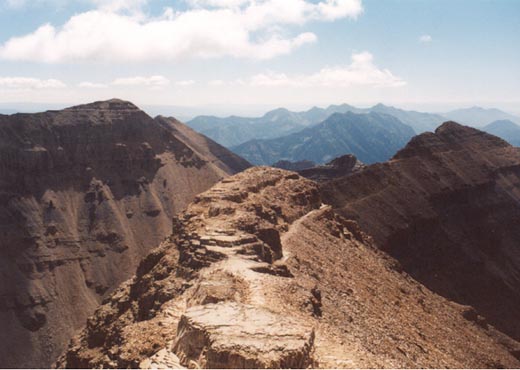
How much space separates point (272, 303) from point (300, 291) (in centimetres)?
343

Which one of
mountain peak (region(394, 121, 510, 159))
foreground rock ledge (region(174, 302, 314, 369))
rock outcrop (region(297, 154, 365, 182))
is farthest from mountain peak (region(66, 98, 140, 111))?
foreground rock ledge (region(174, 302, 314, 369))

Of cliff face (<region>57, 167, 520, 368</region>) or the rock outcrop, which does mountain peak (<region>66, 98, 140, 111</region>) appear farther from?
cliff face (<region>57, 167, 520, 368</region>)

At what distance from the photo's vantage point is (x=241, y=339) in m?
18.5

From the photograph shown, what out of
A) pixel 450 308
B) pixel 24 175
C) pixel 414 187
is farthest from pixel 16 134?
pixel 450 308

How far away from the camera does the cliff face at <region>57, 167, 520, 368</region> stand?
66.0ft

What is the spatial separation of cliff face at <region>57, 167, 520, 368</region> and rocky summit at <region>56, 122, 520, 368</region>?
0.34 ft

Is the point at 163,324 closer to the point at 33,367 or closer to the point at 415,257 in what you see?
the point at 415,257

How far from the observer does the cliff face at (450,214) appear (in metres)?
84.2

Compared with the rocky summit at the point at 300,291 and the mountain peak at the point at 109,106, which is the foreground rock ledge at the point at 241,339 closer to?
the rocky summit at the point at 300,291

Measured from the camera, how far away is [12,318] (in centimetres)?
10081

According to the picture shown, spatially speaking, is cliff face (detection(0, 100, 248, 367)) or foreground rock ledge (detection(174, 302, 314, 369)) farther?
cliff face (detection(0, 100, 248, 367))

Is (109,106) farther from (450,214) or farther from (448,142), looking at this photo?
(450,214)

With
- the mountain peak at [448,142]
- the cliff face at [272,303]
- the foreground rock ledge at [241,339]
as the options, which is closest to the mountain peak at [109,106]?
the mountain peak at [448,142]

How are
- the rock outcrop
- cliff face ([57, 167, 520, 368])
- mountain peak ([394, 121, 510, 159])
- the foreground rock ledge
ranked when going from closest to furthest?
the foreground rock ledge, cliff face ([57, 167, 520, 368]), mountain peak ([394, 121, 510, 159]), the rock outcrop
